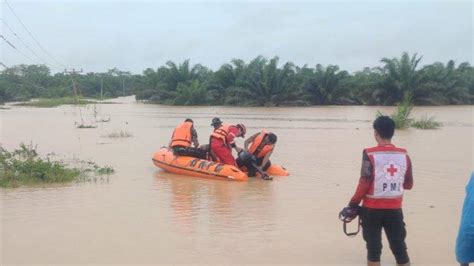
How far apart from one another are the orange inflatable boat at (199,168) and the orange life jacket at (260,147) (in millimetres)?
502

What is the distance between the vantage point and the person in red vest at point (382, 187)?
4352 mm

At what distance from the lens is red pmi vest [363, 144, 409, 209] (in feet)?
14.3

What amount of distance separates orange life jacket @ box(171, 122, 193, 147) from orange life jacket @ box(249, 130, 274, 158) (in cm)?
124

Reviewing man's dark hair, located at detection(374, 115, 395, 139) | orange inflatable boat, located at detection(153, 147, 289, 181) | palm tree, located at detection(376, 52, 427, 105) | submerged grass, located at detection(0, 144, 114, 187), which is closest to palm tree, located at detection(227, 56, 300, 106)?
palm tree, located at detection(376, 52, 427, 105)

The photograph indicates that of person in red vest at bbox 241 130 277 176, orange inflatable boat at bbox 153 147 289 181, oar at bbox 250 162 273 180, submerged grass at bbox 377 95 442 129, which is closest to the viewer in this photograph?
orange inflatable boat at bbox 153 147 289 181

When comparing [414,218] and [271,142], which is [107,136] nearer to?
[271,142]

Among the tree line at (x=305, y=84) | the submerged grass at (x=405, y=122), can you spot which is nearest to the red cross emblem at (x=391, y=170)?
the submerged grass at (x=405, y=122)

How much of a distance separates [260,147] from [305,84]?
3180cm

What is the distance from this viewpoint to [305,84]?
41.8m

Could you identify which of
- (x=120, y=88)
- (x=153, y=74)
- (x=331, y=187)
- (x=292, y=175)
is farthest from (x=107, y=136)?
A: (x=120, y=88)

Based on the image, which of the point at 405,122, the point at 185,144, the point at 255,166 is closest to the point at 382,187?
the point at 255,166

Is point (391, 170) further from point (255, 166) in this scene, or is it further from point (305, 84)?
point (305, 84)

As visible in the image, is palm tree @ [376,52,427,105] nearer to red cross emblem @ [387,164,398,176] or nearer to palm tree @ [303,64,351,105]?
palm tree @ [303,64,351,105]

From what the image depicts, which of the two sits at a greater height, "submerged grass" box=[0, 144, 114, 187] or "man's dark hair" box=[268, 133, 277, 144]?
"man's dark hair" box=[268, 133, 277, 144]
